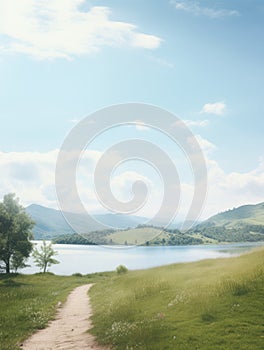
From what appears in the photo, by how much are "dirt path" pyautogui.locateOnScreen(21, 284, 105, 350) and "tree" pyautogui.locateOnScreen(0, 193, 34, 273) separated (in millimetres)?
36429

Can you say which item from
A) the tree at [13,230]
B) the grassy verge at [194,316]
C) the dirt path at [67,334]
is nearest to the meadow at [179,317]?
the grassy verge at [194,316]

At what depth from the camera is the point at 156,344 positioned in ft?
50.8

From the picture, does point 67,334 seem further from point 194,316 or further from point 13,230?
point 13,230

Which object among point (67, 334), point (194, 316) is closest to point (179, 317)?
point (194, 316)

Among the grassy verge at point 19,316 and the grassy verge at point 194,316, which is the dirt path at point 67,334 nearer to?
the grassy verge at point 19,316

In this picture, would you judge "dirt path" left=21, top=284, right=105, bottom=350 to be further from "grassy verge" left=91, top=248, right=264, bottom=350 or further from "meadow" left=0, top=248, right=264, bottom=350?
"grassy verge" left=91, top=248, right=264, bottom=350

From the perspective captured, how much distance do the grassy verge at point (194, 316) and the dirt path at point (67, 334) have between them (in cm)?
79

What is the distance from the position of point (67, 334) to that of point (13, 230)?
4588cm

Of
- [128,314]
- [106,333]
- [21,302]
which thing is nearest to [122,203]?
[21,302]

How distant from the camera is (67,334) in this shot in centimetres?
2034

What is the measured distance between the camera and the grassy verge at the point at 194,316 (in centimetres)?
1540

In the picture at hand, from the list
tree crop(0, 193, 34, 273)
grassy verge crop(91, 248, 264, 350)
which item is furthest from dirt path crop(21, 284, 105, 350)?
tree crop(0, 193, 34, 273)

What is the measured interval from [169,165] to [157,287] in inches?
946

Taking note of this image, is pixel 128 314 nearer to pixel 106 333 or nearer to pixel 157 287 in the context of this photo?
pixel 106 333
